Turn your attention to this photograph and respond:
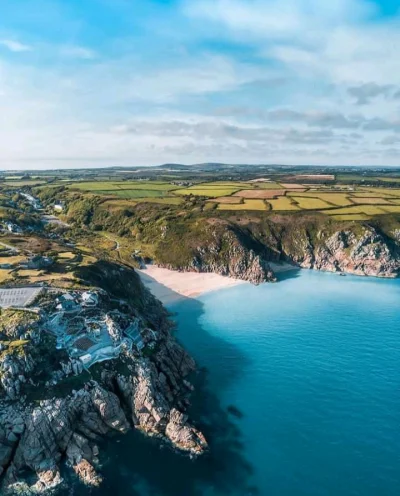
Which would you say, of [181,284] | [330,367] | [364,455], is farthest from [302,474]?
[181,284]

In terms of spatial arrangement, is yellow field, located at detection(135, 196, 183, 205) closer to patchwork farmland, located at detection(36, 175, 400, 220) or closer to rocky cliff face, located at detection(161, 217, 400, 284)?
patchwork farmland, located at detection(36, 175, 400, 220)

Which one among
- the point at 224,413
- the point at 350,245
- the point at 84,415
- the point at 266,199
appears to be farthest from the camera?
the point at 266,199

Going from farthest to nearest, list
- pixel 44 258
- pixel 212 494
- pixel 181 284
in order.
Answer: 1. pixel 181 284
2. pixel 44 258
3. pixel 212 494

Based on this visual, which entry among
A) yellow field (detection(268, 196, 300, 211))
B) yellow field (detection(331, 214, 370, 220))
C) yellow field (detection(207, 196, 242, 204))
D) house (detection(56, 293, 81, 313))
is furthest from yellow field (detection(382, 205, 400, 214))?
house (detection(56, 293, 81, 313))

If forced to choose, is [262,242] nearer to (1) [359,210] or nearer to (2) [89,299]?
(1) [359,210]

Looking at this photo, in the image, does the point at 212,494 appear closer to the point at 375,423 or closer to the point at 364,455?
the point at 364,455

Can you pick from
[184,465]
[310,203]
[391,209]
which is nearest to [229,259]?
[310,203]

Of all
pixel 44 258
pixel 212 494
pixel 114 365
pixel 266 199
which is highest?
pixel 266 199

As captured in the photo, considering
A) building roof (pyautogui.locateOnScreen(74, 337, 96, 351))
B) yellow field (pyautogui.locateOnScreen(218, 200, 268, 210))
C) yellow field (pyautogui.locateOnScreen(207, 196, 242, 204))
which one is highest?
yellow field (pyautogui.locateOnScreen(207, 196, 242, 204))
